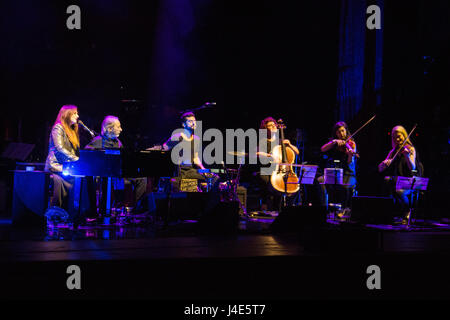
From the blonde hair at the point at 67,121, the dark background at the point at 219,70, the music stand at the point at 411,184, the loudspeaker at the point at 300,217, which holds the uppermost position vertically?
the dark background at the point at 219,70

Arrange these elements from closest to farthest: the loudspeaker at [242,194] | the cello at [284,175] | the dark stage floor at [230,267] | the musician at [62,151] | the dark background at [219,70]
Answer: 1. the dark stage floor at [230,267]
2. the musician at [62,151]
3. the cello at [284,175]
4. the loudspeaker at [242,194]
5. the dark background at [219,70]

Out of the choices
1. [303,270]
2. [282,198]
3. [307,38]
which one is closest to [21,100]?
[282,198]

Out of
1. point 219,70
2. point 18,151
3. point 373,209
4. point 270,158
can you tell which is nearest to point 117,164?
point 270,158

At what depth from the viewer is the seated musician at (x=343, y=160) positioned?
7.01 meters

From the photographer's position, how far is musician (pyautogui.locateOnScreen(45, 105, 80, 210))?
16.6ft

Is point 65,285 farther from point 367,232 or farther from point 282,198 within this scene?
point 282,198

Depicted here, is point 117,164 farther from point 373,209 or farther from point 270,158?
point 373,209

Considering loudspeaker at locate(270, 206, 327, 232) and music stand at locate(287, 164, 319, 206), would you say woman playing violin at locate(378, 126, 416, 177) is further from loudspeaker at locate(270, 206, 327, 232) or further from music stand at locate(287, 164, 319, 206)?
loudspeaker at locate(270, 206, 327, 232)

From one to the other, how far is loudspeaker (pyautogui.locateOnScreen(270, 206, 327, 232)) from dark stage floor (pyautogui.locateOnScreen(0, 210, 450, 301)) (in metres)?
0.64

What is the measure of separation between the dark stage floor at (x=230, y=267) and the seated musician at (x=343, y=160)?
3.15 metres

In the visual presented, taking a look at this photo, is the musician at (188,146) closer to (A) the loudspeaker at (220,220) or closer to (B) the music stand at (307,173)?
(B) the music stand at (307,173)

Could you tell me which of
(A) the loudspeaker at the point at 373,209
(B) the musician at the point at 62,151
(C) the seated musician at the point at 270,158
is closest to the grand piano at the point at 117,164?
(B) the musician at the point at 62,151
